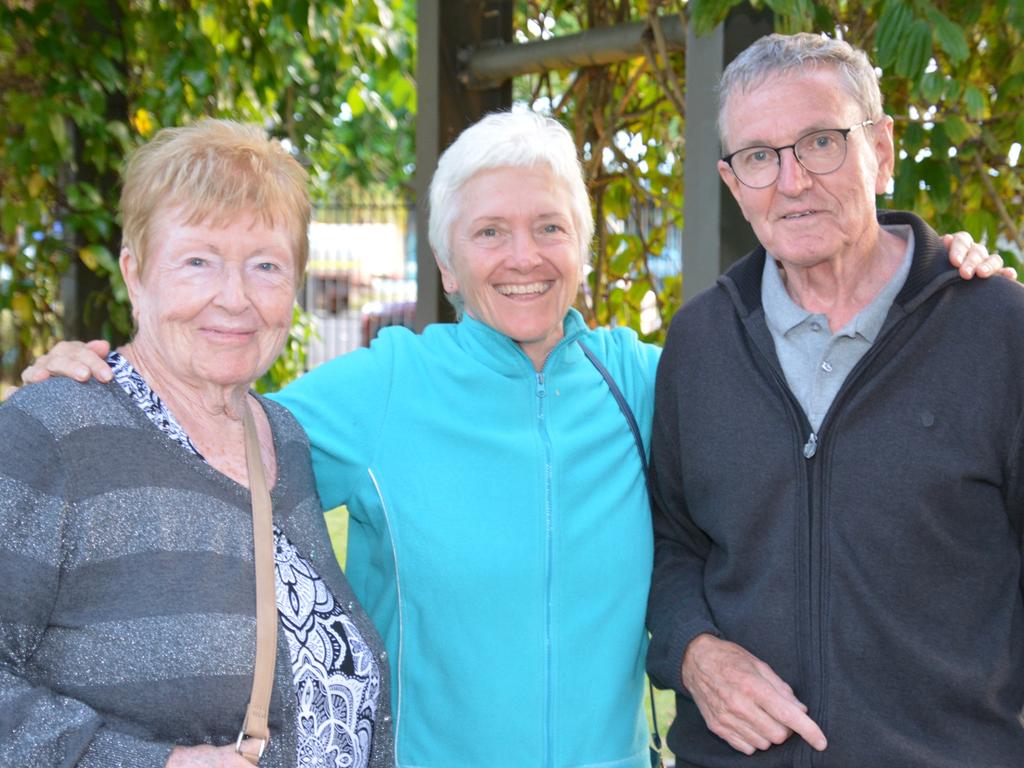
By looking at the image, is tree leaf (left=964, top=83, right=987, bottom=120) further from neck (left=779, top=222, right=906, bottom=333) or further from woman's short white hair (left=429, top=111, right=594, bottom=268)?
woman's short white hair (left=429, top=111, right=594, bottom=268)

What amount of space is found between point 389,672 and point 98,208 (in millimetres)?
3335

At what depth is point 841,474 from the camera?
6.77 feet

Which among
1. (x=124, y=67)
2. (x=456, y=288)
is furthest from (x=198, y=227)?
(x=124, y=67)

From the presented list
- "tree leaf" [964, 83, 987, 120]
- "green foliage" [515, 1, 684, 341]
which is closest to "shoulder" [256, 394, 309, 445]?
"tree leaf" [964, 83, 987, 120]

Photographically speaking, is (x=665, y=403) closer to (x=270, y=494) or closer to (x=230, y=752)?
(x=270, y=494)

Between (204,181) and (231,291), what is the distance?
181 mm

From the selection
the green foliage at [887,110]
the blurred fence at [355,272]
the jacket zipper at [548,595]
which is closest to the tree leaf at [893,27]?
the green foliage at [887,110]

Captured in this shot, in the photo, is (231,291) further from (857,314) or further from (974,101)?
(974,101)

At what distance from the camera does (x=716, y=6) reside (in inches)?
103

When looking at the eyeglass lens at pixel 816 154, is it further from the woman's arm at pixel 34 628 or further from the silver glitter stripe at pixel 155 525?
the woman's arm at pixel 34 628

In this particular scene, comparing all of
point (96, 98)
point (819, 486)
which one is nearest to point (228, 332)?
point (819, 486)

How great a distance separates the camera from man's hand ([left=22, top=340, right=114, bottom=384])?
1897 mm

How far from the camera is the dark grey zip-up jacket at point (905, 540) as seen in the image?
2014mm

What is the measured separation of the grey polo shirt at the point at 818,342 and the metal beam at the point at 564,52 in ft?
3.61
